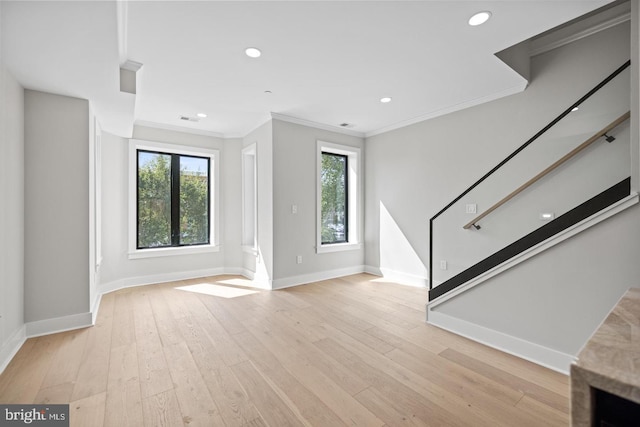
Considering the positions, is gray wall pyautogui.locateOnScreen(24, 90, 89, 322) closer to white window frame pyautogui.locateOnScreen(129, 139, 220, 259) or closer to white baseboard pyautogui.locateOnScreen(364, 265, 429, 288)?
white window frame pyautogui.locateOnScreen(129, 139, 220, 259)

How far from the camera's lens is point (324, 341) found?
8.89ft

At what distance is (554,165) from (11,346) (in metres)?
5.35

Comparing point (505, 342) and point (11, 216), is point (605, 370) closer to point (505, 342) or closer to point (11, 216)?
point (505, 342)

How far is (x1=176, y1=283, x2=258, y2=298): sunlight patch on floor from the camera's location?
4.16 metres

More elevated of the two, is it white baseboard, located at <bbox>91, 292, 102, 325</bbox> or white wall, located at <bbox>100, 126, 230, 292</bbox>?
white wall, located at <bbox>100, 126, 230, 292</bbox>

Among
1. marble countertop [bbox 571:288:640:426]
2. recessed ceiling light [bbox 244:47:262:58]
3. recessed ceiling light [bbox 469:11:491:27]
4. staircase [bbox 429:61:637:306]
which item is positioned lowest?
marble countertop [bbox 571:288:640:426]

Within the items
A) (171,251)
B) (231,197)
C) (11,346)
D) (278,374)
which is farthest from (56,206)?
(278,374)

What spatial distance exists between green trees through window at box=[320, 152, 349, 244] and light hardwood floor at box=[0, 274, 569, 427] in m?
2.11

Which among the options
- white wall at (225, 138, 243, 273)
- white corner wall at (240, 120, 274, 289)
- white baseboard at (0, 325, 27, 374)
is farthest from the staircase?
white baseboard at (0, 325, 27, 374)

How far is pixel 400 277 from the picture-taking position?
192 inches

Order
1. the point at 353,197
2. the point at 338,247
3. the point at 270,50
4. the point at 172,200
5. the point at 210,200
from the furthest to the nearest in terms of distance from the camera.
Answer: the point at 353,197, the point at 210,200, the point at 338,247, the point at 172,200, the point at 270,50

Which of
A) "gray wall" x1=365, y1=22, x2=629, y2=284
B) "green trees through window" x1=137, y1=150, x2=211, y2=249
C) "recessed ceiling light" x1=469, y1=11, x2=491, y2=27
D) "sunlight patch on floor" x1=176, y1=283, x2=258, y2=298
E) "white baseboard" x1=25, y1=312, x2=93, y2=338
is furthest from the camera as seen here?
"green trees through window" x1=137, y1=150, x2=211, y2=249

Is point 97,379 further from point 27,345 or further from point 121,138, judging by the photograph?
point 121,138

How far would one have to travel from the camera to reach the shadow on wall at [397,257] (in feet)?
15.2
